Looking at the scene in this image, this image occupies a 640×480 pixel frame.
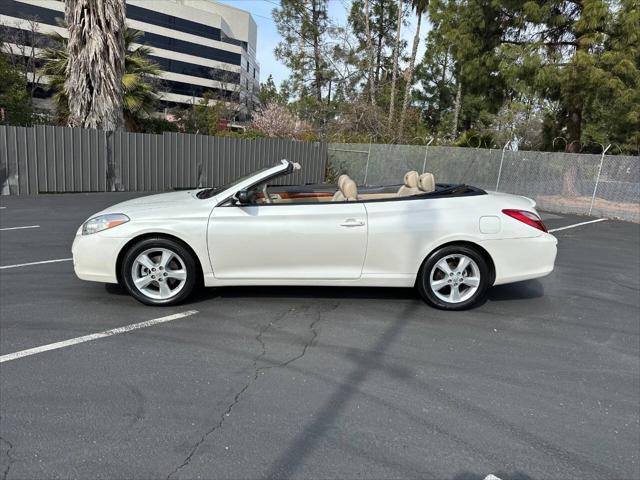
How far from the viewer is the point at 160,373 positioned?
3.49 m

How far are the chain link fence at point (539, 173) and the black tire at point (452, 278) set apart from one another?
10.7 m

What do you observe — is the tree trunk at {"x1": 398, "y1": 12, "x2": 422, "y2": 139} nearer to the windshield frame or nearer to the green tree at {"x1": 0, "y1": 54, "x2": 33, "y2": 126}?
the green tree at {"x1": 0, "y1": 54, "x2": 33, "y2": 126}

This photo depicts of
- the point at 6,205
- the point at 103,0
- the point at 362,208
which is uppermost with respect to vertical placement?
the point at 103,0

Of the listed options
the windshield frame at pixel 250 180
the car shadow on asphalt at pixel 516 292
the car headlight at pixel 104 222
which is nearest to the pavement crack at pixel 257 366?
the windshield frame at pixel 250 180

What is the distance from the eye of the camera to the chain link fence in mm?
13430

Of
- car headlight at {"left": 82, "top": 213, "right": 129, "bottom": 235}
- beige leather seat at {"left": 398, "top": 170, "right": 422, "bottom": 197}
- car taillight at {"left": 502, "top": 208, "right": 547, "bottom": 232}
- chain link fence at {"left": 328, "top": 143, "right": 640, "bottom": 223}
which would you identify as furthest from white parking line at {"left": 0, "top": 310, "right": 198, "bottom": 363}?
chain link fence at {"left": 328, "top": 143, "right": 640, "bottom": 223}

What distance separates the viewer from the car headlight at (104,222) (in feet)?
15.3

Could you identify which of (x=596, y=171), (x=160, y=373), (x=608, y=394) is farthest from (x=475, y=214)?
(x=596, y=171)

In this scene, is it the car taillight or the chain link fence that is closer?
the car taillight

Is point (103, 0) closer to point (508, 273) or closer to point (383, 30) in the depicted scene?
point (508, 273)

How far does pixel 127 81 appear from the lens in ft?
63.8

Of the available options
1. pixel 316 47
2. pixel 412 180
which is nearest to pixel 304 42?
pixel 316 47

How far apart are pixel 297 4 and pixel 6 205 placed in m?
29.0

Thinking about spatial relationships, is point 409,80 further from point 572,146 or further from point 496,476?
point 496,476
